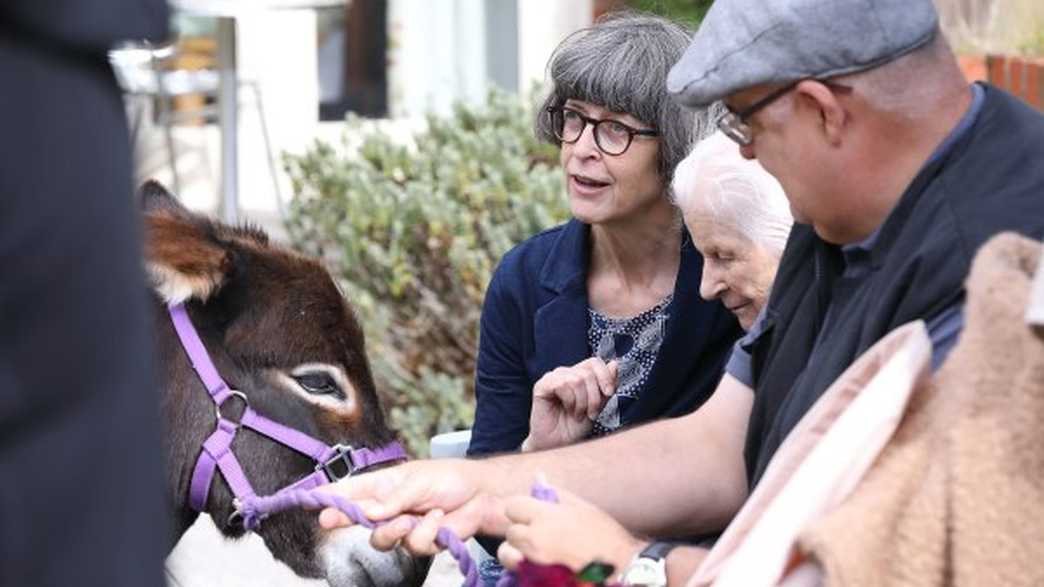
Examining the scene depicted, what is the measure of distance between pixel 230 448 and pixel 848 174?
1778 mm

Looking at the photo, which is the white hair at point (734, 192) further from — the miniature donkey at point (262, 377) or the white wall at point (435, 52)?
the white wall at point (435, 52)

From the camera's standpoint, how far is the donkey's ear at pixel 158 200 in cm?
432

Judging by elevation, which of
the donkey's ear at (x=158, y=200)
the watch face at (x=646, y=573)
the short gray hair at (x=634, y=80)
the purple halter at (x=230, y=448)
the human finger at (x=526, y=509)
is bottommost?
the purple halter at (x=230, y=448)

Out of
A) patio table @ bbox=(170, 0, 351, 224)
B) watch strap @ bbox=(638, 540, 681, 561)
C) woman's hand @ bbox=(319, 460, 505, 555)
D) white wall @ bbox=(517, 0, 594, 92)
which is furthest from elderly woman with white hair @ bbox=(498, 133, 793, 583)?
white wall @ bbox=(517, 0, 594, 92)

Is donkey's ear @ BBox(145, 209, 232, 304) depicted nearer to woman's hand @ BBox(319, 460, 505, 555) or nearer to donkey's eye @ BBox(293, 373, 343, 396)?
donkey's eye @ BBox(293, 373, 343, 396)

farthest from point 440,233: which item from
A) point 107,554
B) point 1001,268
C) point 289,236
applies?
point 107,554

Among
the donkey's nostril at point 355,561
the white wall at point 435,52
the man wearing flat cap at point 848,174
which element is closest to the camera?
the man wearing flat cap at point 848,174

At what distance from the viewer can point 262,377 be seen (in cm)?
423

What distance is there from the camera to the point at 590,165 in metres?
4.42

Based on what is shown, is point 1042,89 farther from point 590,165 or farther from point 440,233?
point 590,165

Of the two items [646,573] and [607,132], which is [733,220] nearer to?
[607,132]

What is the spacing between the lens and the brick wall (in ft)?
25.5

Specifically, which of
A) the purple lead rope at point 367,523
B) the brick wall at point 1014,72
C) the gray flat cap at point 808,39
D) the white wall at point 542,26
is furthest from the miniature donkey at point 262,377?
the white wall at point 542,26

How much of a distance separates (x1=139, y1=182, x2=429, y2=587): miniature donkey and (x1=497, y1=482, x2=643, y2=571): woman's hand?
1.34m
